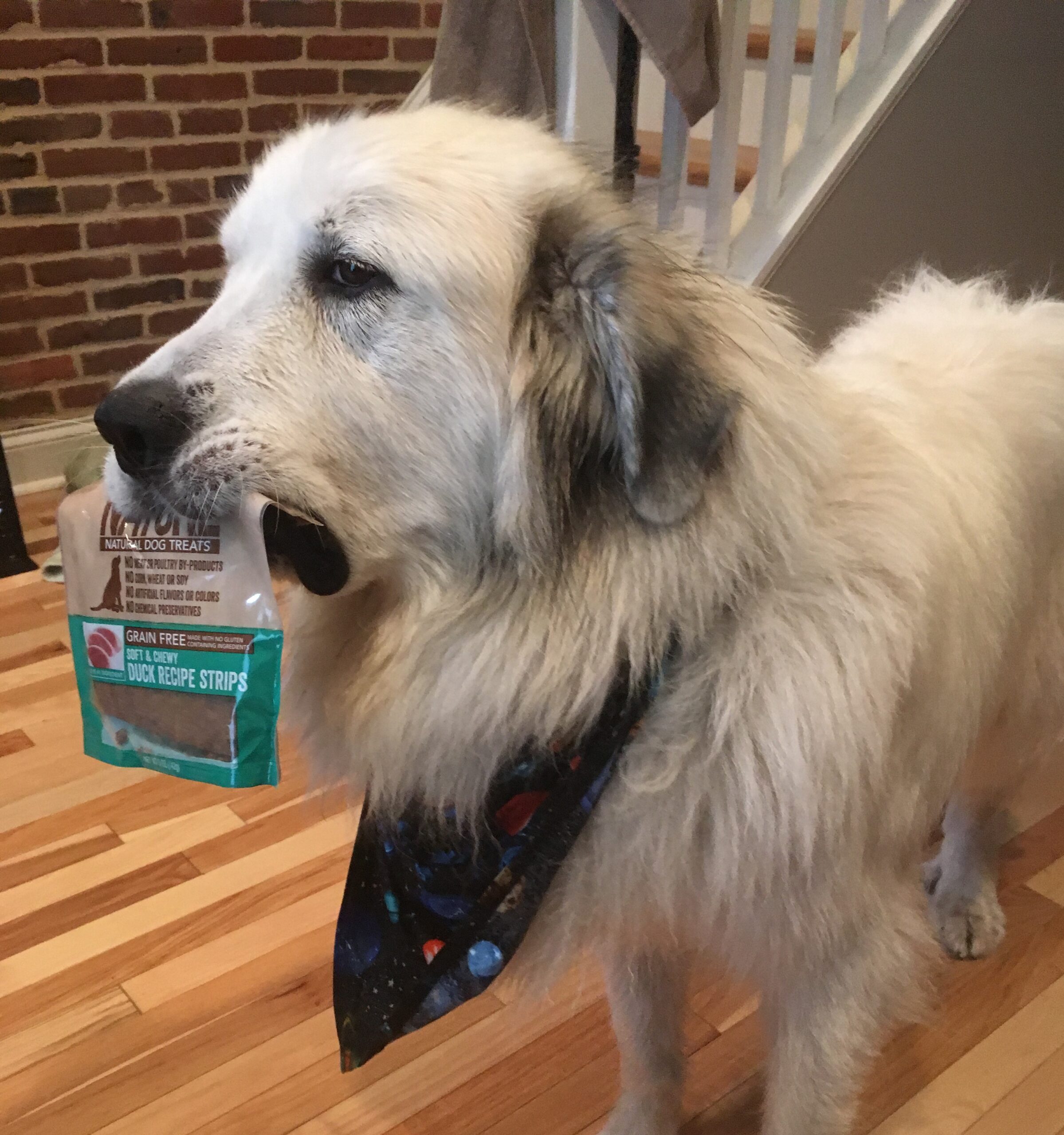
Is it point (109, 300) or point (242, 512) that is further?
point (109, 300)

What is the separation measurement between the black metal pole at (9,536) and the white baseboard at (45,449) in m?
0.38

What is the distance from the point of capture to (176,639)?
852 millimetres

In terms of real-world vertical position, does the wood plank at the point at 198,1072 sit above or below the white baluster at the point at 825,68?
below

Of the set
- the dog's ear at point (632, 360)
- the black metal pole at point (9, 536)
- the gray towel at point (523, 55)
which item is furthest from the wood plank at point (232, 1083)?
the black metal pole at point (9, 536)

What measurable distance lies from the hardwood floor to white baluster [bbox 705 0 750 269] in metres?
1.25

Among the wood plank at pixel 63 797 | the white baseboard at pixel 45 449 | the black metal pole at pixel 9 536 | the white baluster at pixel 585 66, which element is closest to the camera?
the wood plank at pixel 63 797

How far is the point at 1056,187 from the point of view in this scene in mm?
2551

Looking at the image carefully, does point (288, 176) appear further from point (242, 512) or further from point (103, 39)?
point (103, 39)

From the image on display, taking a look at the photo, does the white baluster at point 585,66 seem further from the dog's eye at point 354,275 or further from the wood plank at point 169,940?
the wood plank at point 169,940

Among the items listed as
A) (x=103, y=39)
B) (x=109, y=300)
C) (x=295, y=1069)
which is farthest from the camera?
(x=109, y=300)

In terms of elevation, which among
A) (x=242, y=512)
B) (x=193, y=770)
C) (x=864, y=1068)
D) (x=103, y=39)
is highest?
(x=103, y=39)

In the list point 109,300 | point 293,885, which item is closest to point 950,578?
point 293,885

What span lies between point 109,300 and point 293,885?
2.04 m

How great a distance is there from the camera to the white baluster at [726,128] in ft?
6.39
